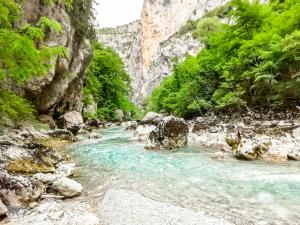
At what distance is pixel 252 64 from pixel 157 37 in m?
95.0

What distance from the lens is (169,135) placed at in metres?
14.8

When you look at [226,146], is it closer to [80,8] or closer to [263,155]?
[263,155]

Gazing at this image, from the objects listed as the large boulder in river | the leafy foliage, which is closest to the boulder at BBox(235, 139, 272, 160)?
the large boulder in river

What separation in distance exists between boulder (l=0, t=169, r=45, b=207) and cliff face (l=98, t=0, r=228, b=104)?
81.3m

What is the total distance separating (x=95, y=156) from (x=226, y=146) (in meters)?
5.52

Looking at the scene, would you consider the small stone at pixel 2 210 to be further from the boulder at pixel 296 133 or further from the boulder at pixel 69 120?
the boulder at pixel 69 120

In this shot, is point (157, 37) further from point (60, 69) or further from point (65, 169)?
point (65, 169)

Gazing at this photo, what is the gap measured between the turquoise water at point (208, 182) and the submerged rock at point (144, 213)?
0.36 metres

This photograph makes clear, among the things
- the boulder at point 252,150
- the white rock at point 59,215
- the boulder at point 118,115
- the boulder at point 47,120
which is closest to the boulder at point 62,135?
the boulder at point 47,120

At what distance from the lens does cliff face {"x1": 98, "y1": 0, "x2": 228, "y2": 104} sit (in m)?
91.0

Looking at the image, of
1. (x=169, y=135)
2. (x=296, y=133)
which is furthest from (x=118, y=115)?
(x=296, y=133)

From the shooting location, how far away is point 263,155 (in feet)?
35.4

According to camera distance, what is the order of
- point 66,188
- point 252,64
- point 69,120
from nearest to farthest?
1. point 66,188
2. point 252,64
3. point 69,120

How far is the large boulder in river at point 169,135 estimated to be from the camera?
47.5 feet
